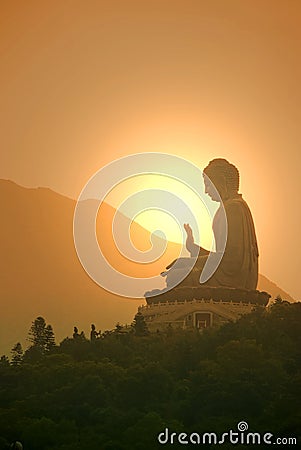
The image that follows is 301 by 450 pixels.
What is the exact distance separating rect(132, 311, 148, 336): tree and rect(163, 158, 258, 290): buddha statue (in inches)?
13.5

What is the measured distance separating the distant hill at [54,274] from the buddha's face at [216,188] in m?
0.51

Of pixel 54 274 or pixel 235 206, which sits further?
pixel 54 274

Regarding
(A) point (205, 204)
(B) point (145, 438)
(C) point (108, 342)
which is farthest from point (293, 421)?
(A) point (205, 204)

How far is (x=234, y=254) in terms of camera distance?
864 cm

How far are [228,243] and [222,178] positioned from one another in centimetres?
52

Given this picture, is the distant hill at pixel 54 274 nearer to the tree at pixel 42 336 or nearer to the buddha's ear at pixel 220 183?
the tree at pixel 42 336

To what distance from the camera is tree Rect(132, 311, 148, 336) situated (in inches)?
327

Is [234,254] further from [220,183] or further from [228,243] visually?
[220,183]

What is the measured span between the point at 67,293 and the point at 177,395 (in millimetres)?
1638

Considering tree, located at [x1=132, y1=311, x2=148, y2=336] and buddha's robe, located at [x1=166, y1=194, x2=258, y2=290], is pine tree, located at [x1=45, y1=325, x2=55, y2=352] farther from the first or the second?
buddha's robe, located at [x1=166, y1=194, x2=258, y2=290]

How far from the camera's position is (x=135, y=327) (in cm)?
838

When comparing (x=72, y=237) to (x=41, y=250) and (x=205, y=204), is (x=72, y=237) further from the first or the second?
(x=205, y=204)

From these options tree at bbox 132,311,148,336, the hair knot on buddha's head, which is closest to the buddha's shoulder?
the hair knot on buddha's head

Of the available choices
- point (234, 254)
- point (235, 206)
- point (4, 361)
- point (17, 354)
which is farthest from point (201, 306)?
point (4, 361)
